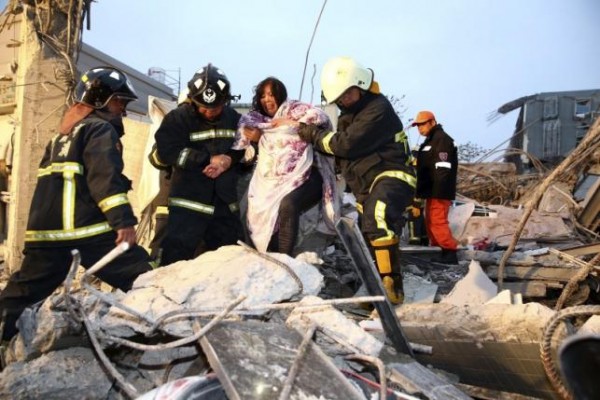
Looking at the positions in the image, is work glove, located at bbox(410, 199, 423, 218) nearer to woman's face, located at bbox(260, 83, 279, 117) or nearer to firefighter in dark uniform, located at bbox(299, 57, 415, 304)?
firefighter in dark uniform, located at bbox(299, 57, 415, 304)

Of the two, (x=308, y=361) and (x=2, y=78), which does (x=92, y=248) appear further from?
Answer: (x=2, y=78)

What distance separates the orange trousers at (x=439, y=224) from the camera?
18.3ft

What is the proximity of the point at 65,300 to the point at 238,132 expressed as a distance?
2097mm

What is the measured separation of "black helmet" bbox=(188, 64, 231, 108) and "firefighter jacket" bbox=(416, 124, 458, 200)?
9.85ft

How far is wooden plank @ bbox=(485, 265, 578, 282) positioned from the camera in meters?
4.29

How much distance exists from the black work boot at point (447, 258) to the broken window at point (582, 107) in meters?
11.2

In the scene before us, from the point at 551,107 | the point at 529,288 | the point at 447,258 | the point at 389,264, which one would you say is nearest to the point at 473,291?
the point at 389,264

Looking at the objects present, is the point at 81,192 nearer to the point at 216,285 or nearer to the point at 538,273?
the point at 216,285

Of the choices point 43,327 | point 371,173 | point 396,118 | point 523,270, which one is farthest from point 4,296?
point 523,270

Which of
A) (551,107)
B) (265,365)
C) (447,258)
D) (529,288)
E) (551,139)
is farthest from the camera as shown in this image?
(551,107)

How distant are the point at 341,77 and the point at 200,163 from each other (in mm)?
→ 1221

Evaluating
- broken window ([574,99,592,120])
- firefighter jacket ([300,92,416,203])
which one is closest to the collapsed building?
firefighter jacket ([300,92,416,203])

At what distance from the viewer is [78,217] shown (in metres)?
3.11

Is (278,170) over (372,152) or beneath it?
beneath
